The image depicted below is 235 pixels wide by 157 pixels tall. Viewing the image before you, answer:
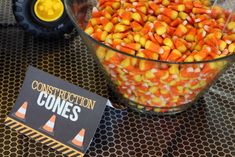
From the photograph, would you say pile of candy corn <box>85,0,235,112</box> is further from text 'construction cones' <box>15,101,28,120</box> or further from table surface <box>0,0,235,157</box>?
text 'construction cones' <box>15,101,28,120</box>

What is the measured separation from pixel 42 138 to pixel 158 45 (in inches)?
9.8

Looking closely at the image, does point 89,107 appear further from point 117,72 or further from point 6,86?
point 6,86

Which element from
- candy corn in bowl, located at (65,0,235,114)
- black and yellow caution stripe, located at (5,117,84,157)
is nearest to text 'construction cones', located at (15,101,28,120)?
black and yellow caution stripe, located at (5,117,84,157)

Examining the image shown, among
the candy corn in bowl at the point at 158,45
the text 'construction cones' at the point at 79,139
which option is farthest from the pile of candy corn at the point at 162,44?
the text 'construction cones' at the point at 79,139

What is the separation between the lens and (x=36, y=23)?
77 centimetres

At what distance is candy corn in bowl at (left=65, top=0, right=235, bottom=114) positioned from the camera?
57 cm

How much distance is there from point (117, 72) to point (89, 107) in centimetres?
7

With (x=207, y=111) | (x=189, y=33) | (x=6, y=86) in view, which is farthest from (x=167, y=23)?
(x=6, y=86)

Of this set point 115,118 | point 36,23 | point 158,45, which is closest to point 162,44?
point 158,45

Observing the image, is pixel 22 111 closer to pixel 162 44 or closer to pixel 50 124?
pixel 50 124

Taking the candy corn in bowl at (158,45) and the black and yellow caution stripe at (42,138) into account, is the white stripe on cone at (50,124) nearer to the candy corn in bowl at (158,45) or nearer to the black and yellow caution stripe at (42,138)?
the black and yellow caution stripe at (42,138)

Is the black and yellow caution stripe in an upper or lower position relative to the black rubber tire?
lower

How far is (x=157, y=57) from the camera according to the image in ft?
1.95

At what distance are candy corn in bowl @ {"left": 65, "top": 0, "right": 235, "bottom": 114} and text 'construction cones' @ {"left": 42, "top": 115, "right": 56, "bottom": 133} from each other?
0.40 feet
